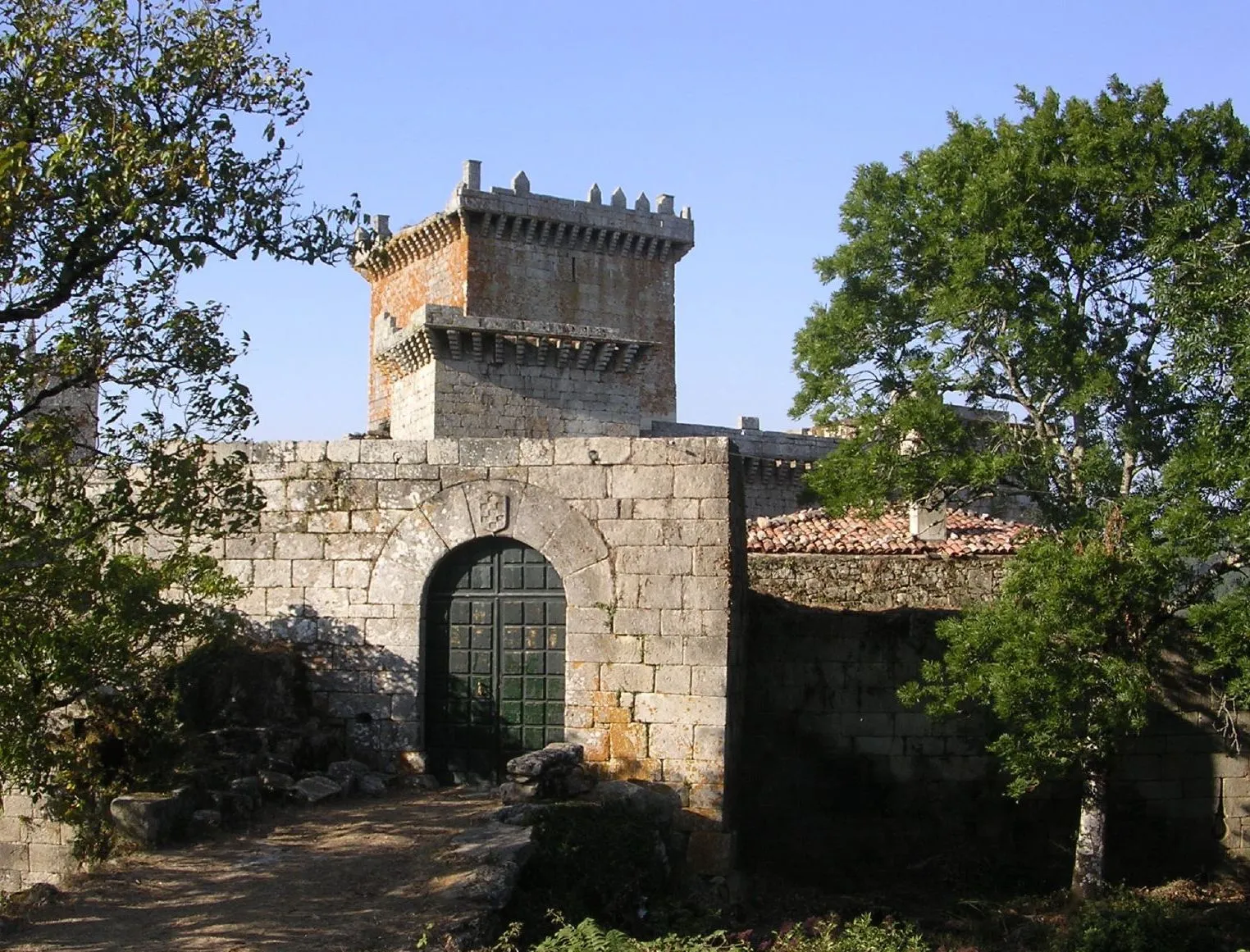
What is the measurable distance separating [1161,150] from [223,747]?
11710 mm

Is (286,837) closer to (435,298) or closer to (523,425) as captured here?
(523,425)

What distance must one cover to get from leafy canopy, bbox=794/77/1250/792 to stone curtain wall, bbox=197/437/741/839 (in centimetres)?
291

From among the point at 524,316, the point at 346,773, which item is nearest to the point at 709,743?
the point at 346,773

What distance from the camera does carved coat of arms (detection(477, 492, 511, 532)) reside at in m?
11.9

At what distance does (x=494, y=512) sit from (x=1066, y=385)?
7.51 meters

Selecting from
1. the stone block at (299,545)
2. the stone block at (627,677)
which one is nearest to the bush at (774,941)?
the stone block at (627,677)

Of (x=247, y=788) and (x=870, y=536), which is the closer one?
(x=247, y=788)

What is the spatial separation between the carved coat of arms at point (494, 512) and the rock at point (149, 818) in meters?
3.32

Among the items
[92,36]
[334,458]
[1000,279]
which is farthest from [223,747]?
[1000,279]

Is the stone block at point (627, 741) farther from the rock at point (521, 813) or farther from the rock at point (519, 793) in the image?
the rock at point (521, 813)

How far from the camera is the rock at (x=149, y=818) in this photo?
9.80 metres

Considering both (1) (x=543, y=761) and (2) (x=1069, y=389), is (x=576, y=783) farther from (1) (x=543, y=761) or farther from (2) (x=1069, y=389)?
(2) (x=1069, y=389)

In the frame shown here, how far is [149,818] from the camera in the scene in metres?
9.79

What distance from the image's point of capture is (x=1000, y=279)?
1602 centimetres
